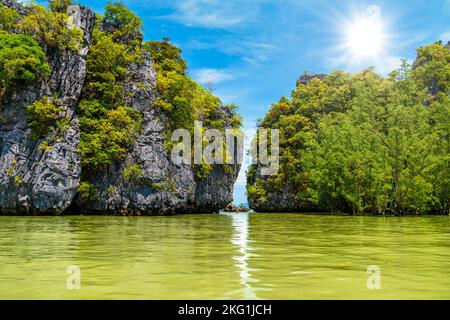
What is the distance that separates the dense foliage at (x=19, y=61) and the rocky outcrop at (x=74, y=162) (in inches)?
31.1

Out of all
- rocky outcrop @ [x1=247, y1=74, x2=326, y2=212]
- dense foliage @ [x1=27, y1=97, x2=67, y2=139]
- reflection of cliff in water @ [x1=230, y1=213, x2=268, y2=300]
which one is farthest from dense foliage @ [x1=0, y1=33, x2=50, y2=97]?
rocky outcrop @ [x1=247, y1=74, x2=326, y2=212]

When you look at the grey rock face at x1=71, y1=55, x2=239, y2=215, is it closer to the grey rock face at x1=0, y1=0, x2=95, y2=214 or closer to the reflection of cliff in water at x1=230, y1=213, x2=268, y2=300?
the grey rock face at x1=0, y1=0, x2=95, y2=214

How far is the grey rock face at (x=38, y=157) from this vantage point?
84.1ft

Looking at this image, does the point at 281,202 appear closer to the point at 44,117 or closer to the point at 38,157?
the point at 38,157

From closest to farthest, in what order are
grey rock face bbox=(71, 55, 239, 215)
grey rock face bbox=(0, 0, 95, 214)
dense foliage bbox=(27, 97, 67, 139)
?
grey rock face bbox=(0, 0, 95, 214) → dense foliage bbox=(27, 97, 67, 139) → grey rock face bbox=(71, 55, 239, 215)

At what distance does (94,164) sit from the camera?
28719 millimetres

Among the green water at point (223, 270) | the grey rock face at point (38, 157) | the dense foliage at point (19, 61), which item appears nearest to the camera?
the green water at point (223, 270)

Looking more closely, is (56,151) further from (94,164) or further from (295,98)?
(295,98)

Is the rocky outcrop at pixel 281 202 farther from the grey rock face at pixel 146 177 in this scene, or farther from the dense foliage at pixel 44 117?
the dense foliage at pixel 44 117

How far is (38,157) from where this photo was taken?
26375 millimetres

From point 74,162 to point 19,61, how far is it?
6.72 m

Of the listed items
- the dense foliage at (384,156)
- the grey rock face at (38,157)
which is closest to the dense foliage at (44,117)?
the grey rock face at (38,157)

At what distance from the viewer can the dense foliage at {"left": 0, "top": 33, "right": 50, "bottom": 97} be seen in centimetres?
2534

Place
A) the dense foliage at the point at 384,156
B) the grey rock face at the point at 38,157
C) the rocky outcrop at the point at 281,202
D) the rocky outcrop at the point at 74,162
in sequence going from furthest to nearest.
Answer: the rocky outcrop at the point at 281,202 → the dense foliage at the point at 384,156 → the rocky outcrop at the point at 74,162 → the grey rock face at the point at 38,157
